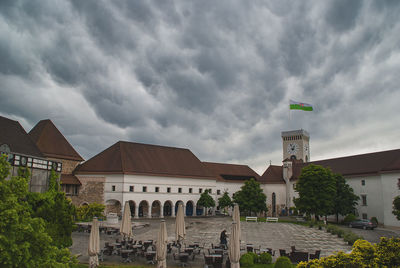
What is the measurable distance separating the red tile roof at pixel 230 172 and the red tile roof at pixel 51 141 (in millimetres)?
25584

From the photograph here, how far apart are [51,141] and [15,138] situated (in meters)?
13.6

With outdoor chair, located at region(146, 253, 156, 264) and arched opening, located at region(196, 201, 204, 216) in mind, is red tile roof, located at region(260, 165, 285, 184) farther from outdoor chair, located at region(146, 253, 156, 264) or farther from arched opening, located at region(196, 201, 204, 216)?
outdoor chair, located at region(146, 253, 156, 264)

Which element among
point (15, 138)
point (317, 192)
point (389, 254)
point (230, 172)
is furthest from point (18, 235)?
point (230, 172)

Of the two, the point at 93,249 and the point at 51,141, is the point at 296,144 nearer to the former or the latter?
the point at 51,141

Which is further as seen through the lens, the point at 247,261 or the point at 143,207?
the point at 143,207

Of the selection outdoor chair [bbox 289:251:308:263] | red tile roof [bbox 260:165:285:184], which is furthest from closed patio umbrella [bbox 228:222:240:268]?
red tile roof [bbox 260:165:285:184]

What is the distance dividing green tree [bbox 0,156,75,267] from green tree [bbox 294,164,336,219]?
Answer: 114ft

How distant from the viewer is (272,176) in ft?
197

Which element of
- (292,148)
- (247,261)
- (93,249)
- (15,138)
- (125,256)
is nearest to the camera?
(93,249)

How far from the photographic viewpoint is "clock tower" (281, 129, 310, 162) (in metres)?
75.4

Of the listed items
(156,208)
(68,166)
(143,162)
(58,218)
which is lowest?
(156,208)

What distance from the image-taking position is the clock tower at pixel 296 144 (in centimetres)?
7544

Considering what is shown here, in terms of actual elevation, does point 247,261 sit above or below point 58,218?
below

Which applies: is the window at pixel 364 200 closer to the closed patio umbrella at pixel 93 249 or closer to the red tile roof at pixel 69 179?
the closed patio umbrella at pixel 93 249
